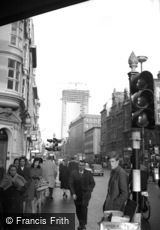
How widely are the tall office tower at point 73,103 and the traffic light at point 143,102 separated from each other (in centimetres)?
462

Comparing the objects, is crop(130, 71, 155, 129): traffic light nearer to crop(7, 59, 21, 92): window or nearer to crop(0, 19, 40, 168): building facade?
crop(0, 19, 40, 168): building facade

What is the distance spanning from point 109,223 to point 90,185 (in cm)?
304

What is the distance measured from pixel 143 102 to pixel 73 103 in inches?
256

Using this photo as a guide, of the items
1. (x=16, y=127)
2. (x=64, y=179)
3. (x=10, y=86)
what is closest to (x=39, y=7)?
(x=64, y=179)

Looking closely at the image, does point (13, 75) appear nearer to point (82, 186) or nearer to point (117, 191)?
point (82, 186)

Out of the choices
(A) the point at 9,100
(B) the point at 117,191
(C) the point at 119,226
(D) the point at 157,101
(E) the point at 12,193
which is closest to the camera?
(C) the point at 119,226

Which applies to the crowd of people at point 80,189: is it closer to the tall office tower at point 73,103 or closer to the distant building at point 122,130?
the distant building at point 122,130

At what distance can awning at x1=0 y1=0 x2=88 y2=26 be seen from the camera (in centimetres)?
475

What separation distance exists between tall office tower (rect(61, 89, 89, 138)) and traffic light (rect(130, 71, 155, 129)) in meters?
4.62

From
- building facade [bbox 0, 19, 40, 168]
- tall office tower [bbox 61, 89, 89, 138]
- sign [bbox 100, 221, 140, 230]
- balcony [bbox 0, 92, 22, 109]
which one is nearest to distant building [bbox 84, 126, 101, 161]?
building facade [bbox 0, 19, 40, 168]

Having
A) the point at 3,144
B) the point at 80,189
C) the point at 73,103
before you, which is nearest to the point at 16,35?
the point at 3,144

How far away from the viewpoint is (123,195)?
184 inches

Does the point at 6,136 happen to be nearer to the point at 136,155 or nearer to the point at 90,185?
the point at 90,185

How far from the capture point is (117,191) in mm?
4766
